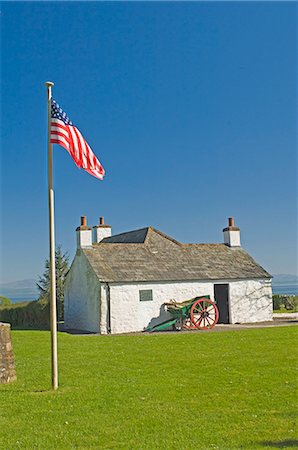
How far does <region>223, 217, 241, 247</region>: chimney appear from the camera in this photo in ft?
97.3

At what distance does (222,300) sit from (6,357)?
59.1ft

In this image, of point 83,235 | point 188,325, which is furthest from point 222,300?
point 83,235

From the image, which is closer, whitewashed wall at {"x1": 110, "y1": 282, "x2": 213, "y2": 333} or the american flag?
the american flag

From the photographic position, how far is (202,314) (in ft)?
79.3

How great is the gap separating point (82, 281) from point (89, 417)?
18.2 m

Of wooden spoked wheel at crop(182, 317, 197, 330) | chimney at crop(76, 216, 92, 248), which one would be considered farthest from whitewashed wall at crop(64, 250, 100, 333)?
wooden spoked wheel at crop(182, 317, 197, 330)

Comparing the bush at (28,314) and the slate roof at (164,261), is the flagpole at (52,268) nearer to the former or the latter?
the slate roof at (164,261)

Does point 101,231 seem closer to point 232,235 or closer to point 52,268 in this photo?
point 232,235

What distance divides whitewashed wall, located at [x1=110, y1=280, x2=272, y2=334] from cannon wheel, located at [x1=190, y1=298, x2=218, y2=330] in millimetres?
1314

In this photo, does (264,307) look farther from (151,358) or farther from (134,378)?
(134,378)

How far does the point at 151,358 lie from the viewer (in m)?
13.8

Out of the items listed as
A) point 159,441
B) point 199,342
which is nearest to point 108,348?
point 199,342

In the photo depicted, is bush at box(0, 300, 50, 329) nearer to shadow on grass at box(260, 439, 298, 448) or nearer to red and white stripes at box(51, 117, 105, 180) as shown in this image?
red and white stripes at box(51, 117, 105, 180)

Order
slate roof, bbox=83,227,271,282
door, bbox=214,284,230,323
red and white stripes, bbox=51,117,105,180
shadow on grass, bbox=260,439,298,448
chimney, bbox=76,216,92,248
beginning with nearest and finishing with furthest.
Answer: shadow on grass, bbox=260,439,298,448
red and white stripes, bbox=51,117,105,180
slate roof, bbox=83,227,271,282
chimney, bbox=76,216,92,248
door, bbox=214,284,230,323
